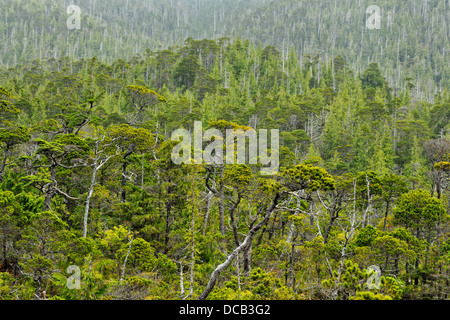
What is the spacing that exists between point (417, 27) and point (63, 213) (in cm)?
14171

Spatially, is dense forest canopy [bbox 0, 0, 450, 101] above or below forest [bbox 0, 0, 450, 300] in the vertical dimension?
above

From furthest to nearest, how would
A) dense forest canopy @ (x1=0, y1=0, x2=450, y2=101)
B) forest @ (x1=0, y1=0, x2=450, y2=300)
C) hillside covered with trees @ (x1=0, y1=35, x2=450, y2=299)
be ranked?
dense forest canopy @ (x1=0, y1=0, x2=450, y2=101) → hillside covered with trees @ (x1=0, y1=35, x2=450, y2=299) → forest @ (x1=0, y1=0, x2=450, y2=300)

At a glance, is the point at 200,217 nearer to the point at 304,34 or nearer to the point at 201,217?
the point at 201,217

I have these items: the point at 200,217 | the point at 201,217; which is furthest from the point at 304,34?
the point at 200,217

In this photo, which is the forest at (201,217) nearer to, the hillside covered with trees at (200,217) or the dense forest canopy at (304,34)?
the hillside covered with trees at (200,217)

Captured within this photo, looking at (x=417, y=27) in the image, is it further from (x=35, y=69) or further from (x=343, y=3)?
(x=35, y=69)

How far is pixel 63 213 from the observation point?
1759 cm

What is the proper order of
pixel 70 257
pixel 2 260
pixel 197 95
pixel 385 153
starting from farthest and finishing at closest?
pixel 197 95 → pixel 385 153 → pixel 2 260 → pixel 70 257

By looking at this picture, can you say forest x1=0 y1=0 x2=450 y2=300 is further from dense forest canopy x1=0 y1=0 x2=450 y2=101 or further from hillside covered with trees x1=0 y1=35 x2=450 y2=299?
→ dense forest canopy x1=0 y1=0 x2=450 y2=101

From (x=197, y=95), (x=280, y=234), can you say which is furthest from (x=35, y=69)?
(x=280, y=234)

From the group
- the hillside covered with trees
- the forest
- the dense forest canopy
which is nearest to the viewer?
the forest

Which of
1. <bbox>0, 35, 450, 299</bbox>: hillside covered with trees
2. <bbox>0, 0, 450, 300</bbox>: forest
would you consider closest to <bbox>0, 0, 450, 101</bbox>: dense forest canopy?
<bbox>0, 0, 450, 300</bbox>: forest

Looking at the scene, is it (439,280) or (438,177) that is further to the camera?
(438,177)

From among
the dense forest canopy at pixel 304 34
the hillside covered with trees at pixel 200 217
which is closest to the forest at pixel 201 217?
the hillside covered with trees at pixel 200 217
